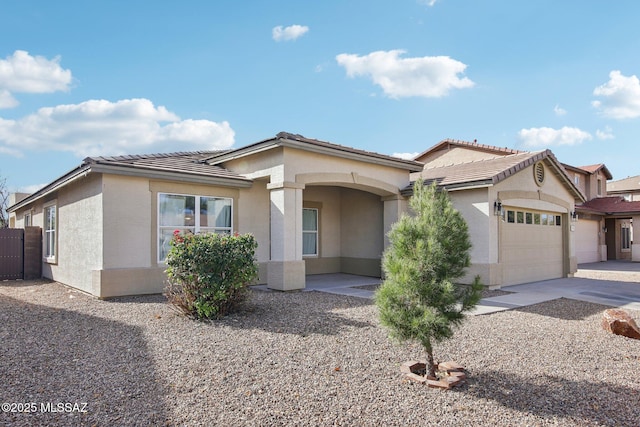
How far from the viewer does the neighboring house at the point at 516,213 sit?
11.7 meters

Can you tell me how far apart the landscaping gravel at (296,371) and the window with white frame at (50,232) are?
6771 millimetres

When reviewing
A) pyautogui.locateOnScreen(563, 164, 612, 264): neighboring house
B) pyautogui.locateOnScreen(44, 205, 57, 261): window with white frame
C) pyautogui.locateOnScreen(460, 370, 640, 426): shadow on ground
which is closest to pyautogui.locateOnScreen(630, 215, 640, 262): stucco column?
pyautogui.locateOnScreen(563, 164, 612, 264): neighboring house

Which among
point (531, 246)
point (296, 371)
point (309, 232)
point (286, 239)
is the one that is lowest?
point (296, 371)

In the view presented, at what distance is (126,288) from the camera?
9.98m

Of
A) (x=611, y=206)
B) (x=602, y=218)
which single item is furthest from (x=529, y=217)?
(x=611, y=206)

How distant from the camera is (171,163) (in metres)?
11.5

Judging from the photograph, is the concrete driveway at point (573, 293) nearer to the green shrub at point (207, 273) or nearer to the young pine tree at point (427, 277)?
the young pine tree at point (427, 277)

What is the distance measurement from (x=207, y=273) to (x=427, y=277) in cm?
430

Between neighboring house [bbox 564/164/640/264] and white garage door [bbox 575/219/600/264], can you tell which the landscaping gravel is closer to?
white garage door [bbox 575/219/600/264]

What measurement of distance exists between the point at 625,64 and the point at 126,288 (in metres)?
15.8

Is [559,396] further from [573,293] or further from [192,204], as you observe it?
[192,204]

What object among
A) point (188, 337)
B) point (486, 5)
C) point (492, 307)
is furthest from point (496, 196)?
point (188, 337)

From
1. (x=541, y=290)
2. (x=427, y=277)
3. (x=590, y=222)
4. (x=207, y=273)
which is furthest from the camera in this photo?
(x=590, y=222)

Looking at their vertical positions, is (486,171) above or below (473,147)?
below
